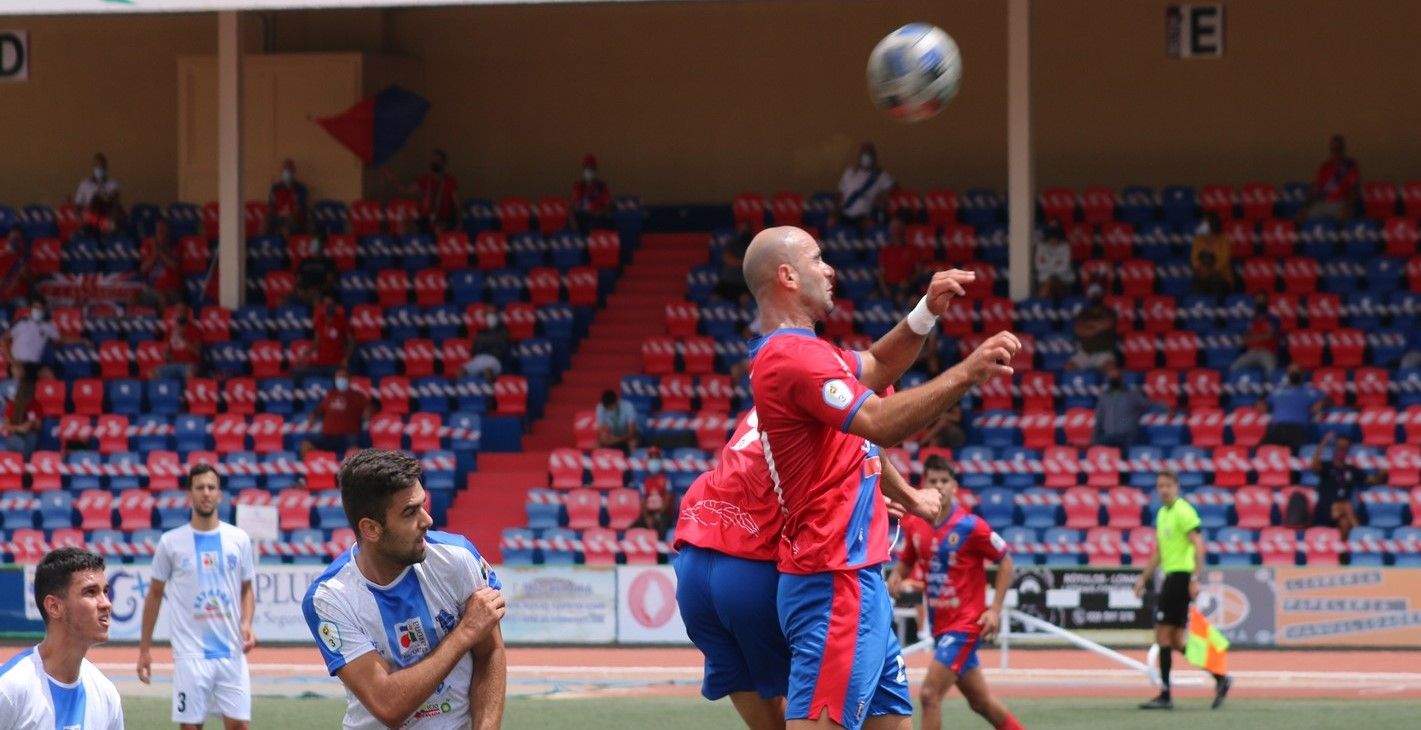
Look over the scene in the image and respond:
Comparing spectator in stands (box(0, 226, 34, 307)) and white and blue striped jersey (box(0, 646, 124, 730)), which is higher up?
spectator in stands (box(0, 226, 34, 307))

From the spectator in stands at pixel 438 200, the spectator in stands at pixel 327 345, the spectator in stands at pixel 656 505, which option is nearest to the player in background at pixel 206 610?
the spectator in stands at pixel 656 505

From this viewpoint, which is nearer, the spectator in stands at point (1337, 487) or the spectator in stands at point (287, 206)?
the spectator in stands at point (1337, 487)

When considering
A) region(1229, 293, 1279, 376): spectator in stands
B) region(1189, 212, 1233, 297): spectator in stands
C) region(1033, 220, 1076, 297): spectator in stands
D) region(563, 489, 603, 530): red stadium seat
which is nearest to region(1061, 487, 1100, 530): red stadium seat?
region(1229, 293, 1279, 376): spectator in stands

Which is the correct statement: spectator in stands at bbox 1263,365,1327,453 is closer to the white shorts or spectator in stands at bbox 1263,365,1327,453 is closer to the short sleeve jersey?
the short sleeve jersey

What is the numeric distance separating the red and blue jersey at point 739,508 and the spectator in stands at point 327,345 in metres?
18.5

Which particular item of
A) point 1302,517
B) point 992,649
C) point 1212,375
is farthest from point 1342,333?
point 992,649

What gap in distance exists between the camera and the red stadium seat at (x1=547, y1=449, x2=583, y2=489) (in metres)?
22.6

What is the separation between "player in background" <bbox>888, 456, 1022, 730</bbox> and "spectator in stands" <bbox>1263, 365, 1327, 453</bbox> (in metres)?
9.97

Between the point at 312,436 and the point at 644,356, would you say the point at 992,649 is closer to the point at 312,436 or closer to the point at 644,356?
the point at 644,356

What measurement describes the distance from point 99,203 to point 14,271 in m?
1.51

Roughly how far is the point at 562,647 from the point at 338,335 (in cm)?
661

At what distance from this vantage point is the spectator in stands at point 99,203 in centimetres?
2794

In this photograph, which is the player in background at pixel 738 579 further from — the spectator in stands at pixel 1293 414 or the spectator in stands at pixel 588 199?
the spectator in stands at pixel 588 199

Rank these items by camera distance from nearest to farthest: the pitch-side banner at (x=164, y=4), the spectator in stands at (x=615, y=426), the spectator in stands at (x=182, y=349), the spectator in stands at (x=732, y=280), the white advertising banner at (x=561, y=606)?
the white advertising banner at (x=561, y=606), the pitch-side banner at (x=164, y=4), the spectator in stands at (x=615, y=426), the spectator in stands at (x=732, y=280), the spectator in stands at (x=182, y=349)
